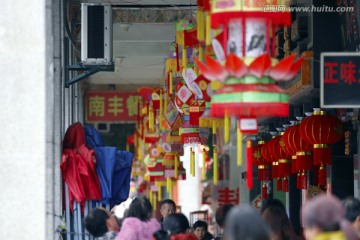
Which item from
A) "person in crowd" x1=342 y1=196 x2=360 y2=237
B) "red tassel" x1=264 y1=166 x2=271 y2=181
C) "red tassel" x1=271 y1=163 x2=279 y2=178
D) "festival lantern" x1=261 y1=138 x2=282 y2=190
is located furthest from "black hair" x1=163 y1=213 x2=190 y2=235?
"red tassel" x1=264 y1=166 x2=271 y2=181

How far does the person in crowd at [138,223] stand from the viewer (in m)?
11.5

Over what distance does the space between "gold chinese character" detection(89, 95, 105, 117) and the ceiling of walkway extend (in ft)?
1.31

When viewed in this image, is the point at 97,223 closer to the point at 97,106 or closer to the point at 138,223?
the point at 138,223

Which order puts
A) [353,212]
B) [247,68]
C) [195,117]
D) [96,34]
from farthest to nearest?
[96,34]
[195,117]
[247,68]
[353,212]

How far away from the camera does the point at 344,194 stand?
1700cm

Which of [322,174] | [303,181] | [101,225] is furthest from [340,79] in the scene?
[303,181]

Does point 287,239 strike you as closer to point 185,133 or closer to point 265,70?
point 265,70

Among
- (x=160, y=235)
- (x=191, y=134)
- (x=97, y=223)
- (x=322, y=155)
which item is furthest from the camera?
(x=191, y=134)

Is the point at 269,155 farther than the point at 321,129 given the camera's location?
Yes

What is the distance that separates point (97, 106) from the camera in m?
28.3

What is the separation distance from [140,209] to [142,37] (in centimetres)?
998
